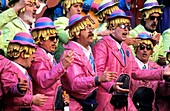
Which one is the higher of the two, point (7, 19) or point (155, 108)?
point (7, 19)

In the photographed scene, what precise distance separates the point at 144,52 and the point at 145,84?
0.52 metres

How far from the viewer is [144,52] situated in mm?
10031

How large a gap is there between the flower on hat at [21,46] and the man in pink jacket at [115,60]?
1317mm

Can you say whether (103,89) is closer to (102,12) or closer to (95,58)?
(95,58)

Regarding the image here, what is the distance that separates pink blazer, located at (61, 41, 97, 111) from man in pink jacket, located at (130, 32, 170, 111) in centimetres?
141

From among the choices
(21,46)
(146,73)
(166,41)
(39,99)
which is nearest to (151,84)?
(146,73)

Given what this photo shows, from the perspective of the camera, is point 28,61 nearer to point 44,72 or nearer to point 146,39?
point 44,72

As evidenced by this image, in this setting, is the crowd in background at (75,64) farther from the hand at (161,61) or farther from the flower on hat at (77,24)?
the hand at (161,61)

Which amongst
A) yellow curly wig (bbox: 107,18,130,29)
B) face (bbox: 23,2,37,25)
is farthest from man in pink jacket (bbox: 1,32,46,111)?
yellow curly wig (bbox: 107,18,130,29)

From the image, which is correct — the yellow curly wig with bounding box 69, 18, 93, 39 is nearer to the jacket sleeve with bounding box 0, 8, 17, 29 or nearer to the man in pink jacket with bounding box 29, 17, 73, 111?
the man in pink jacket with bounding box 29, 17, 73, 111

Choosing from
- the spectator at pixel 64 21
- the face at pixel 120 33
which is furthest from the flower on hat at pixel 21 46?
the face at pixel 120 33

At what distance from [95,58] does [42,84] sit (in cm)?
126

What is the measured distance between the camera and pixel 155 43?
10203mm

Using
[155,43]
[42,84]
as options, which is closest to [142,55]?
[155,43]
